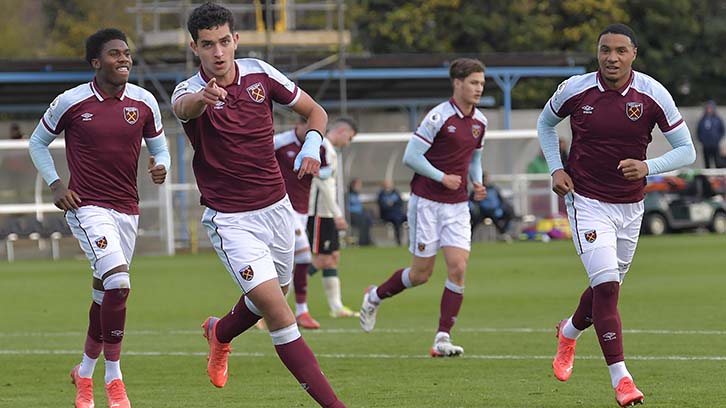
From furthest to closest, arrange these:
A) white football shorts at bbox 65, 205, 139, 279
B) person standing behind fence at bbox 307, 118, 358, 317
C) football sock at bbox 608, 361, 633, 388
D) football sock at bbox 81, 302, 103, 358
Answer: person standing behind fence at bbox 307, 118, 358, 317, football sock at bbox 81, 302, 103, 358, white football shorts at bbox 65, 205, 139, 279, football sock at bbox 608, 361, 633, 388

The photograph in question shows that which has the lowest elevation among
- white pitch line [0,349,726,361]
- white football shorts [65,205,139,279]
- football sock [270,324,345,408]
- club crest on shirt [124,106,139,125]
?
white pitch line [0,349,726,361]

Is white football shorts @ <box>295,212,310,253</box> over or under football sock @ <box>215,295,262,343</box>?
under

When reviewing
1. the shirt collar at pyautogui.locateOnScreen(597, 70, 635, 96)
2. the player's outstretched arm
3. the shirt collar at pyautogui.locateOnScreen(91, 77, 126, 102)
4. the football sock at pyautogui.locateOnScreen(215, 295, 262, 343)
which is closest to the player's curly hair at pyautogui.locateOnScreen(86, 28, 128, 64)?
the shirt collar at pyautogui.locateOnScreen(91, 77, 126, 102)

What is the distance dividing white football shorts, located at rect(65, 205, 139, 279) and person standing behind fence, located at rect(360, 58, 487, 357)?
11.0ft

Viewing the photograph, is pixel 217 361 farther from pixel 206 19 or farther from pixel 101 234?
pixel 206 19

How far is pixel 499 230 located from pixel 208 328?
75.2 feet

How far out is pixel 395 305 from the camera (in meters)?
17.8

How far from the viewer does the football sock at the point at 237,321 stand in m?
9.02

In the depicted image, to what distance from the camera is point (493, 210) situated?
31312mm

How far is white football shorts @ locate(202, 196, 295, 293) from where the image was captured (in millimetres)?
8219

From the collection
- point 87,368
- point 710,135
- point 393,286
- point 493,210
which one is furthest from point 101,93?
point 710,135

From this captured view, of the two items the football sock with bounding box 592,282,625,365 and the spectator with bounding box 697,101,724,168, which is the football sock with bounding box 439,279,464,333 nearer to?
the football sock with bounding box 592,282,625,365

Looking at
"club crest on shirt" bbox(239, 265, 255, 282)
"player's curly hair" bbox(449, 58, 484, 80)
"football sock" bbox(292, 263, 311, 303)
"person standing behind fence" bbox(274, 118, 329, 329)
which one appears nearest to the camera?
"club crest on shirt" bbox(239, 265, 255, 282)

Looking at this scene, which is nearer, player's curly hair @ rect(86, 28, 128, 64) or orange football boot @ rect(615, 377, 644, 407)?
orange football boot @ rect(615, 377, 644, 407)
